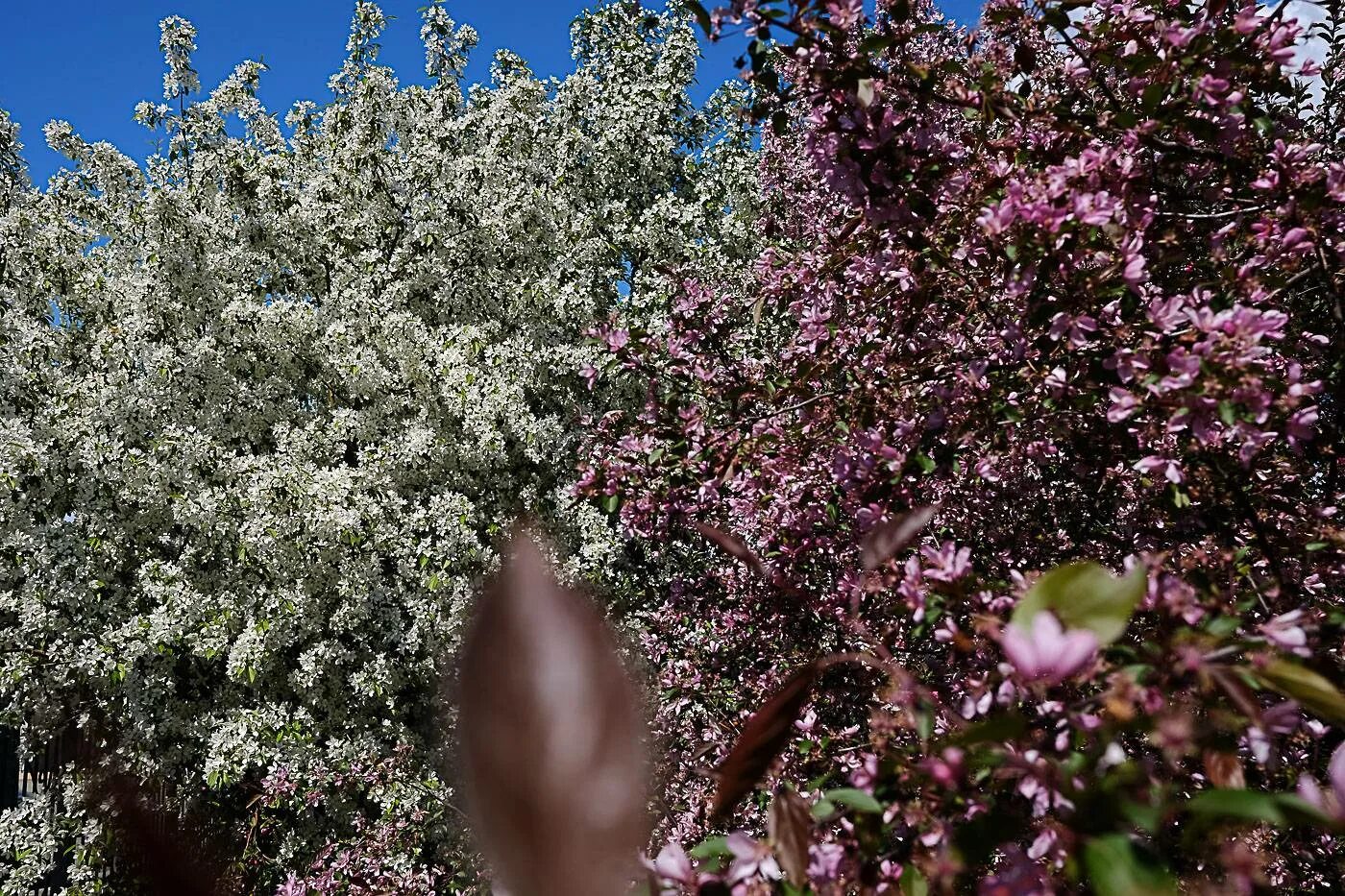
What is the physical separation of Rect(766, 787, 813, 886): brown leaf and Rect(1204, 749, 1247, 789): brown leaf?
0.39 m

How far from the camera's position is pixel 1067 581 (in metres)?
0.55

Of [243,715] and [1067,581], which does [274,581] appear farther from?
[1067,581]

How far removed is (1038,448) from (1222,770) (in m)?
2.33

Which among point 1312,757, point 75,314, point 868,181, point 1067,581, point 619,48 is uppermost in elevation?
point 619,48

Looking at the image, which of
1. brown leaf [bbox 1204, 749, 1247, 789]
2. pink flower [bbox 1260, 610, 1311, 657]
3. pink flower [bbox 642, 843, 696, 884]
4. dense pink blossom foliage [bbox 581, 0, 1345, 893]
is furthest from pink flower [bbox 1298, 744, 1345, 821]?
pink flower [bbox 642, 843, 696, 884]

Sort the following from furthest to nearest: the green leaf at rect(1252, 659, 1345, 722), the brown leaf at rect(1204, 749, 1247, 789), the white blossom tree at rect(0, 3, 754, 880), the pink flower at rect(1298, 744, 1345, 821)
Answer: the white blossom tree at rect(0, 3, 754, 880) < the brown leaf at rect(1204, 749, 1247, 789) < the green leaf at rect(1252, 659, 1345, 722) < the pink flower at rect(1298, 744, 1345, 821)

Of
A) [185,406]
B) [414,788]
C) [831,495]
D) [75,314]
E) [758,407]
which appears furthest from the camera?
[75,314]

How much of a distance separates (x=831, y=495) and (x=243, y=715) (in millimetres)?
5717

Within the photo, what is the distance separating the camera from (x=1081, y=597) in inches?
21.3

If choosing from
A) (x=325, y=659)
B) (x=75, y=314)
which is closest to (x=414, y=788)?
(x=325, y=659)

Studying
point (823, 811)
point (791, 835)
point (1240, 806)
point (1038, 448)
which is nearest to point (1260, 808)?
point (1240, 806)

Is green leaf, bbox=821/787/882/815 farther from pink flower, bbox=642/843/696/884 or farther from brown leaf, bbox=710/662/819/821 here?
brown leaf, bbox=710/662/819/821

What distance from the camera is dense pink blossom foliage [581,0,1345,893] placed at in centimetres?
87

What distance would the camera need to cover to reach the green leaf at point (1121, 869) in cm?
49
